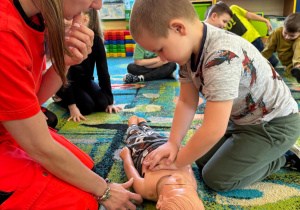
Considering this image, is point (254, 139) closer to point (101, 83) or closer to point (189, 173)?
point (189, 173)

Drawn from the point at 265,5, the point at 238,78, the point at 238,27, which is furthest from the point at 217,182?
the point at 265,5

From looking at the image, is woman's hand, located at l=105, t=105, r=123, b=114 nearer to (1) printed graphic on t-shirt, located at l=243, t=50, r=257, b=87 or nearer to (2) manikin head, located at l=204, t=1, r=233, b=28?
(1) printed graphic on t-shirt, located at l=243, t=50, r=257, b=87

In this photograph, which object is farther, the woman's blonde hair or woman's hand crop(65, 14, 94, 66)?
woman's hand crop(65, 14, 94, 66)

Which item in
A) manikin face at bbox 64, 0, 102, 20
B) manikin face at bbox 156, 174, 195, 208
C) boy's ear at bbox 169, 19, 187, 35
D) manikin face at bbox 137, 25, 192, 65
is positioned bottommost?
manikin face at bbox 156, 174, 195, 208

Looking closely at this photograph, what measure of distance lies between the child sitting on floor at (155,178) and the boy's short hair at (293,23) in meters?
1.73

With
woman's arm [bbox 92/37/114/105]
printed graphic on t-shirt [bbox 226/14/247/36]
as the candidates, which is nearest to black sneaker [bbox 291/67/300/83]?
printed graphic on t-shirt [bbox 226/14/247/36]

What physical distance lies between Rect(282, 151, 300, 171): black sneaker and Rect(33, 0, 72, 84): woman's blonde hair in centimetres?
96

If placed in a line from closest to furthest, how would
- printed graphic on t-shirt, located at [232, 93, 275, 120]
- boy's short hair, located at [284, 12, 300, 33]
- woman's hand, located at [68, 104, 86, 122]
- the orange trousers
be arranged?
the orange trousers < printed graphic on t-shirt, located at [232, 93, 275, 120] < woman's hand, located at [68, 104, 86, 122] < boy's short hair, located at [284, 12, 300, 33]

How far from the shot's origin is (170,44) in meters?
0.74

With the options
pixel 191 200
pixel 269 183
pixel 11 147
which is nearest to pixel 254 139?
pixel 269 183

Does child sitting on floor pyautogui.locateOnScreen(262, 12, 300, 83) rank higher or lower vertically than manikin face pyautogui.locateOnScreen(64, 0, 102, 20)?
lower

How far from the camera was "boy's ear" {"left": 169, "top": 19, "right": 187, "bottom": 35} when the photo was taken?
0.71 m

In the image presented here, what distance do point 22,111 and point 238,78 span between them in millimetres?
571

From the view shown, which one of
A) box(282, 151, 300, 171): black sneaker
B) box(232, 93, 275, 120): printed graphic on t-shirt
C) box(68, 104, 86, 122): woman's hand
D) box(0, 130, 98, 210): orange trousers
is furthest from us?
box(68, 104, 86, 122): woman's hand
